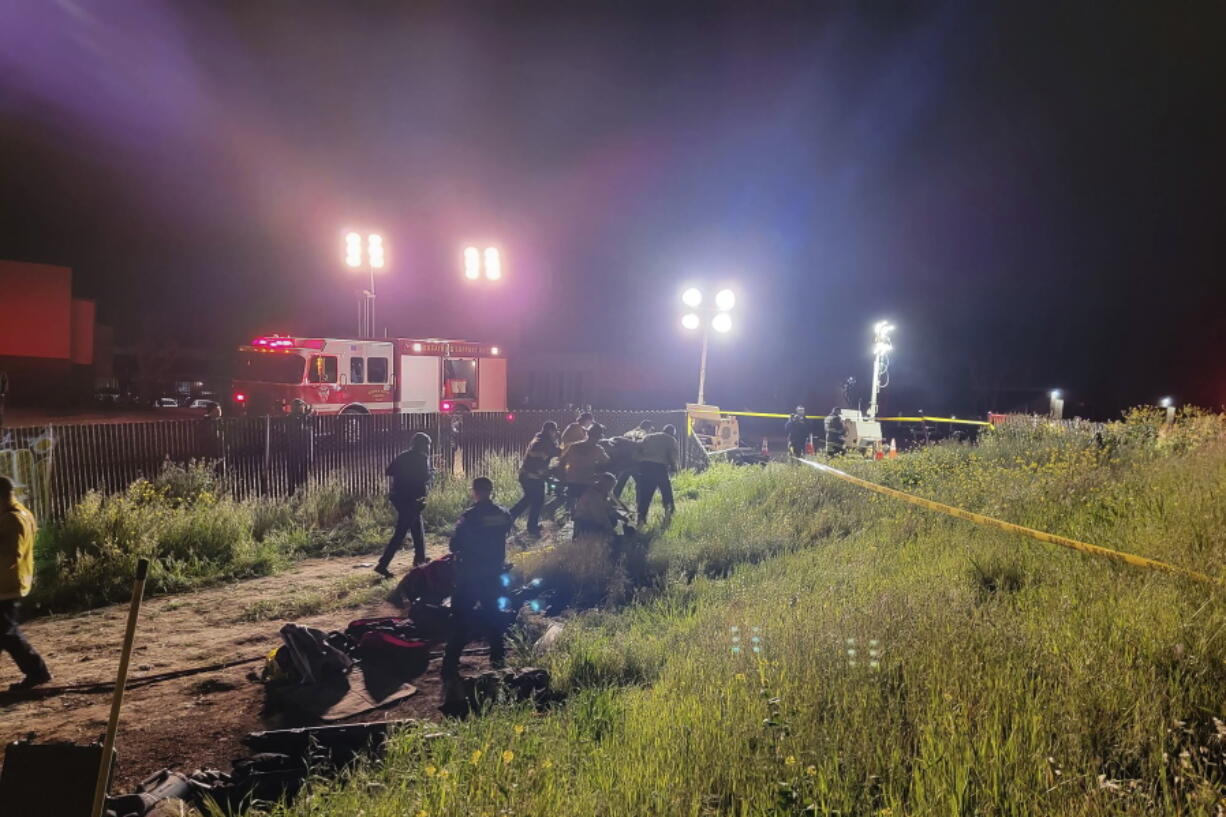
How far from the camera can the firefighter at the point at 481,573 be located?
205 inches

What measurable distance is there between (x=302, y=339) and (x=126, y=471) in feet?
27.9

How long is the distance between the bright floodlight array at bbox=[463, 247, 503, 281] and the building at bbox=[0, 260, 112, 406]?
2145 centimetres

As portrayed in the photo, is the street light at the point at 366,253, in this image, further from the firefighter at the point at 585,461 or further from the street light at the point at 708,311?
the firefighter at the point at 585,461

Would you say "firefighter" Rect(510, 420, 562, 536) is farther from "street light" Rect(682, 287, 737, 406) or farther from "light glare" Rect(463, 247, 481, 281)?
"light glare" Rect(463, 247, 481, 281)

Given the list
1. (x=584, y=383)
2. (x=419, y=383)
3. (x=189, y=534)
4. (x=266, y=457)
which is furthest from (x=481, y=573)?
(x=584, y=383)

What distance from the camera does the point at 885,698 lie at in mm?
3385

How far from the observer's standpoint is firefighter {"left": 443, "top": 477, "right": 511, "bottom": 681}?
5199 millimetres

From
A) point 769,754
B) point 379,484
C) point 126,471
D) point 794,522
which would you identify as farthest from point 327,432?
point 769,754

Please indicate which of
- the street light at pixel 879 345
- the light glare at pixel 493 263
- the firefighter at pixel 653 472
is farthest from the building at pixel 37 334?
the street light at pixel 879 345

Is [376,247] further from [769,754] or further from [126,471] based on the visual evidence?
[769,754]

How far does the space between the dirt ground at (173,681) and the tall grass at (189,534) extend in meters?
0.44

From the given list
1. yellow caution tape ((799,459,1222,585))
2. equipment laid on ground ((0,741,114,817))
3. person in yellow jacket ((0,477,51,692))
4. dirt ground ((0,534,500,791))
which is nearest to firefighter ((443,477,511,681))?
dirt ground ((0,534,500,791))

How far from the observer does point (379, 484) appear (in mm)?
11305

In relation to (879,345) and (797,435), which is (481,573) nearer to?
(797,435)
